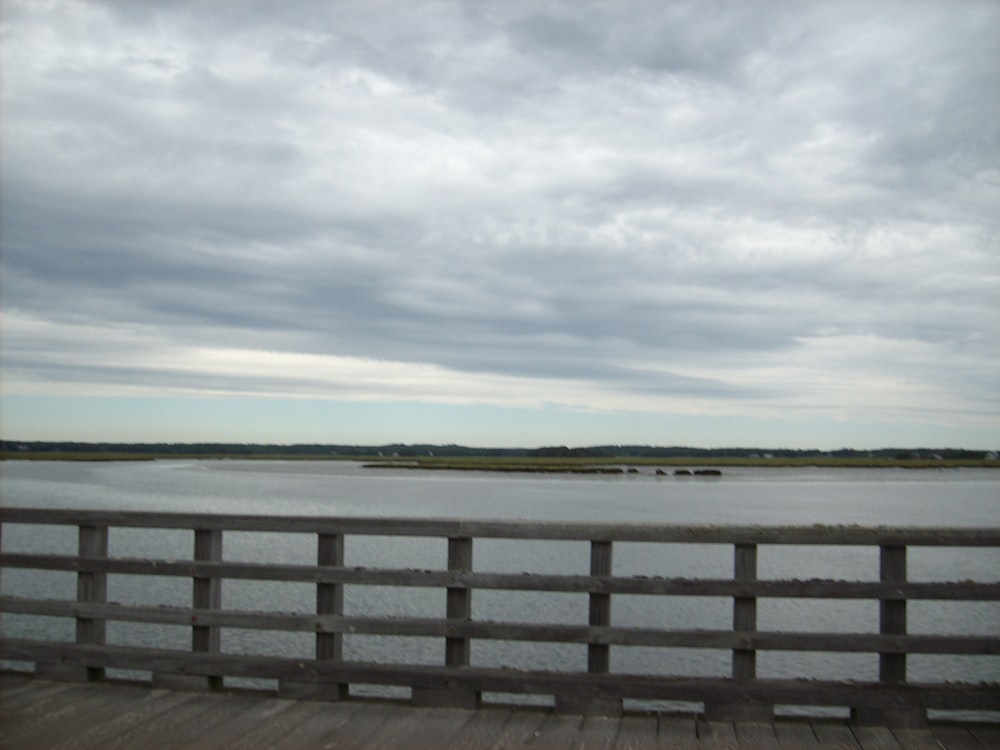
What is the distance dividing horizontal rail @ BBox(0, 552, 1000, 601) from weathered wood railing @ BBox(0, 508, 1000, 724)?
0.04ft

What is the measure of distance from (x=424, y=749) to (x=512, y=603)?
1407 centimetres

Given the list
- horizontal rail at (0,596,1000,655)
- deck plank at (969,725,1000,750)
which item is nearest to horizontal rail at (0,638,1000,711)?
deck plank at (969,725,1000,750)

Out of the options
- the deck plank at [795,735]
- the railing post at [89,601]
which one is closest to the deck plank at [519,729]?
the deck plank at [795,735]

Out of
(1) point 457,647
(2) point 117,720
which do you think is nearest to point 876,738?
(1) point 457,647

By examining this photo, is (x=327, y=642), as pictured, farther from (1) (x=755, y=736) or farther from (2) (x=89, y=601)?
(1) (x=755, y=736)

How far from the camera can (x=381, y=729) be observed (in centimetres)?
618

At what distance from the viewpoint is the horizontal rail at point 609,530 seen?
634 centimetres

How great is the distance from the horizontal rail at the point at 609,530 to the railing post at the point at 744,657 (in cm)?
14

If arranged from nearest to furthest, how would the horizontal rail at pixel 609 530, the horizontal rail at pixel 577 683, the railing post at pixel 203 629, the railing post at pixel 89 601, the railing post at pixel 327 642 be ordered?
the horizontal rail at pixel 577 683, the horizontal rail at pixel 609 530, the railing post at pixel 327 642, the railing post at pixel 203 629, the railing post at pixel 89 601

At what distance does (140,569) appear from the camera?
7.21 m

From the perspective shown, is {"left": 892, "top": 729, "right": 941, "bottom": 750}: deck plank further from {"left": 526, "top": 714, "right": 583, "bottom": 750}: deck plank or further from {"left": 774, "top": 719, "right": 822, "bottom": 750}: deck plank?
{"left": 526, "top": 714, "right": 583, "bottom": 750}: deck plank

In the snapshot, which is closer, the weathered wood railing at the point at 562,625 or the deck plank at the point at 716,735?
the deck plank at the point at 716,735

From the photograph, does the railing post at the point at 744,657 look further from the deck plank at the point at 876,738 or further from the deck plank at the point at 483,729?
the deck plank at the point at 483,729

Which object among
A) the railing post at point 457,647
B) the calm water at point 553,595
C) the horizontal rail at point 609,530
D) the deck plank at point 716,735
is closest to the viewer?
the deck plank at point 716,735
